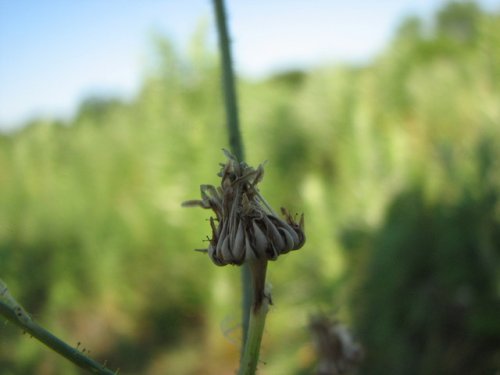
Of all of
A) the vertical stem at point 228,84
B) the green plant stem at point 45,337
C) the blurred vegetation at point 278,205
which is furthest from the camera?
the blurred vegetation at point 278,205

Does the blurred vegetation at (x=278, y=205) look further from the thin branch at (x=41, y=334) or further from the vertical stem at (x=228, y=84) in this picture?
the thin branch at (x=41, y=334)

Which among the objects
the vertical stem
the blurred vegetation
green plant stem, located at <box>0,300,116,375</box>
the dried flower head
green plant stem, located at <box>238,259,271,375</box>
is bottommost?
green plant stem, located at <box>0,300,116,375</box>

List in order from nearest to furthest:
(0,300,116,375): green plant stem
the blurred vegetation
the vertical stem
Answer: (0,300,116,375): green plant stem, the vertical stem, the blurred vegetation

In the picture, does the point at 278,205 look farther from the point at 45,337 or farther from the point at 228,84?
the point at 45,337

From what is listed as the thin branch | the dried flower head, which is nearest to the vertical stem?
the dried flower head

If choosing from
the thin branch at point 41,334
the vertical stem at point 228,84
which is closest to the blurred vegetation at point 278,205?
the vertical stem at point 228,84

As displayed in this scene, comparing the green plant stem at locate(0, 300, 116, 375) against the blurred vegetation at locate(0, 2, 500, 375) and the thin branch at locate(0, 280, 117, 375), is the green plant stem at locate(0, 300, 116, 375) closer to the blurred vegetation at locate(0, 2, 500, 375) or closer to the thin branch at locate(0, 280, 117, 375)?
the thin branch at locate(0, 280, 117, 375)

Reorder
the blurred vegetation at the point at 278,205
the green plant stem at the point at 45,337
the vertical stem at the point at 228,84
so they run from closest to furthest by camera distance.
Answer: the green plant stem at the point at 45,337
the vertical stem at the point at 228,84
the blurred vegetation at the point at 278,205

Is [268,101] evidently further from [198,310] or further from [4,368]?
[4,368]
